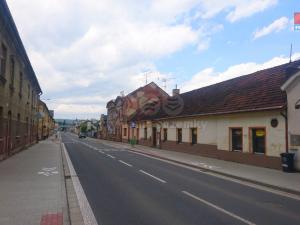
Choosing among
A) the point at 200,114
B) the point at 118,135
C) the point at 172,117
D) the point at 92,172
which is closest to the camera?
the point at 92,172

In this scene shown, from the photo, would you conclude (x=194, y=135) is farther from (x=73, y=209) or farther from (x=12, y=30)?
(x=73, y=209)

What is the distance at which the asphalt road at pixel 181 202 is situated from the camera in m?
8.07

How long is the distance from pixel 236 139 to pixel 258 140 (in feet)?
7.96

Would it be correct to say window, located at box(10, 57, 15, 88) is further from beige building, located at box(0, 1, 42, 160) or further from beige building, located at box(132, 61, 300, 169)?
beige building, located at box(132, 61, 300, 169)

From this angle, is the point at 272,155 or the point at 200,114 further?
the point at 200,114

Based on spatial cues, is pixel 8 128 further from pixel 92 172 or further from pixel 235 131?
pixel 235 131

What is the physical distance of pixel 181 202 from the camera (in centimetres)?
997

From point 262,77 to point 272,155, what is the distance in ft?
22.5

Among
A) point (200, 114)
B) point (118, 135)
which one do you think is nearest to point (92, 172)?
point (200, 114)

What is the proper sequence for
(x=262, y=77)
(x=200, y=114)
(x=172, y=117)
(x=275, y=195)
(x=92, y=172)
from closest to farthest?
(x=275, y=195)
(x=92, y=172)
(x=262, y=77)
(x=200, y=114)
(x=172, y=117)

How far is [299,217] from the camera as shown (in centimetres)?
855

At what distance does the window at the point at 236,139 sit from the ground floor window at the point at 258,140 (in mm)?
1309

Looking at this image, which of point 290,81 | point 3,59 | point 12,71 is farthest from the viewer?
point 12,71

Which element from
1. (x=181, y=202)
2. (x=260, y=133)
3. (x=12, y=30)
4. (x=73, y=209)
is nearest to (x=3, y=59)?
(x=12, y=30)
